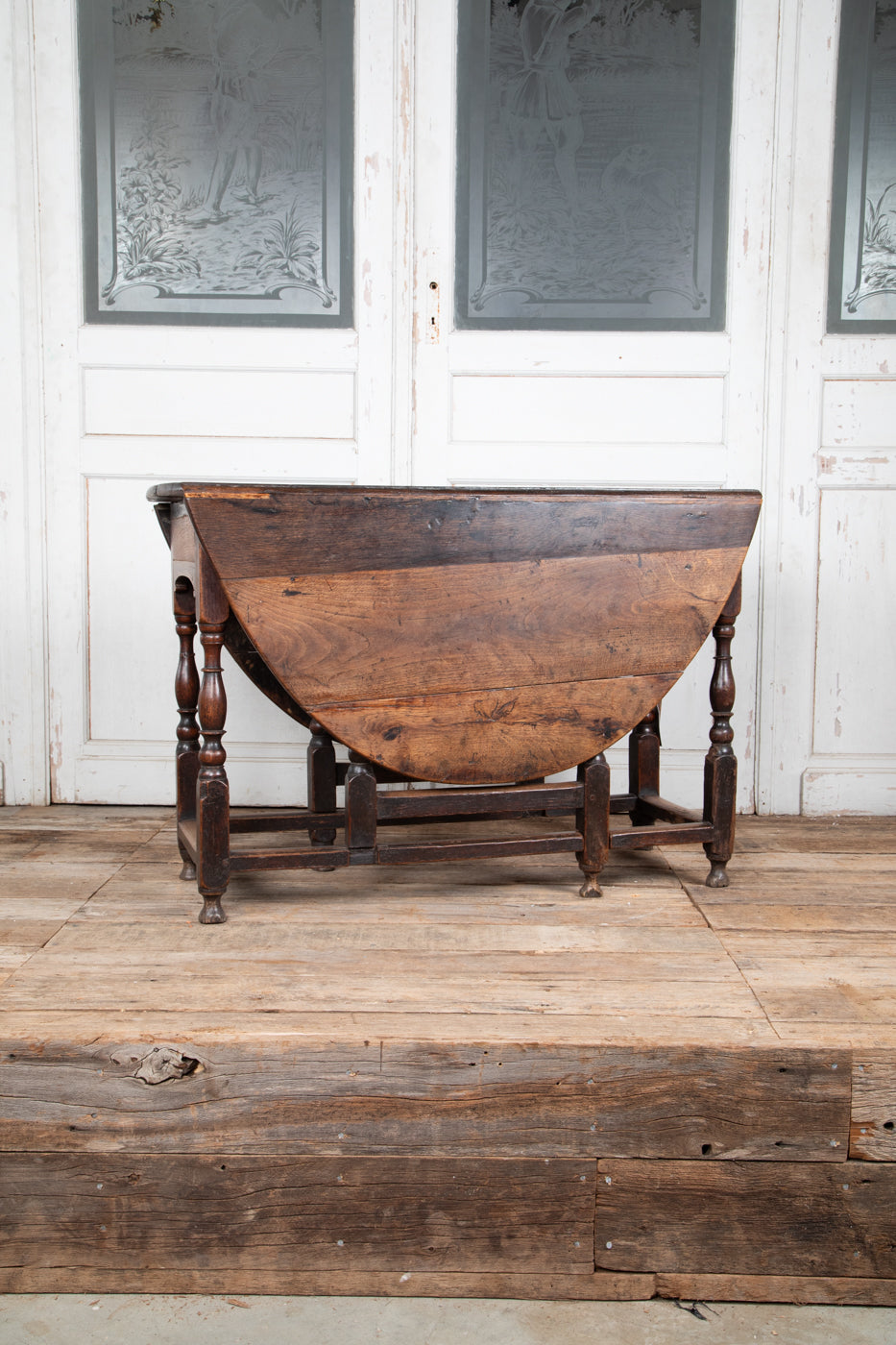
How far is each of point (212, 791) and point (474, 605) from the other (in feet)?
1.97

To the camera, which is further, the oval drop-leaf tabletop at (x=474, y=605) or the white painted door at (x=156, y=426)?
the white painted door at (x=156, y=426)

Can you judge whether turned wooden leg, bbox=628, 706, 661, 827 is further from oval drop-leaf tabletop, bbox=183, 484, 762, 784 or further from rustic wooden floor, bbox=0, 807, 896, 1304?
rustic wooden floor, bbox=0, 807, 896, 1304

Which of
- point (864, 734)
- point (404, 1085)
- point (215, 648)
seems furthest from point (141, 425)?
point (864, 734)

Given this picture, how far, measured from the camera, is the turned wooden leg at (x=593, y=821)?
6.61 ft

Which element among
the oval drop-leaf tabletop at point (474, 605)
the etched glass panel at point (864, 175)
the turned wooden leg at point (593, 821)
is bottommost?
the turned wooden leg at point (593, 821)

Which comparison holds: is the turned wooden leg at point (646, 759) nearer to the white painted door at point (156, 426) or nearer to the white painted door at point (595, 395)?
the white painted door at point (595, 395)

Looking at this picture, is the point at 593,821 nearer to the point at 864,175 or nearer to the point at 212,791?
the point at 212,791

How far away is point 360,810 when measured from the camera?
193cm

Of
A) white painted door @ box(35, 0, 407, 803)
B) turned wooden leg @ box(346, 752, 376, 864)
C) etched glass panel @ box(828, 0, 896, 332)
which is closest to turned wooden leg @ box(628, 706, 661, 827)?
turned wooden leg @ box(346, 752, 376, 864)

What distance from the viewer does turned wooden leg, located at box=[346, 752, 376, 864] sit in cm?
192

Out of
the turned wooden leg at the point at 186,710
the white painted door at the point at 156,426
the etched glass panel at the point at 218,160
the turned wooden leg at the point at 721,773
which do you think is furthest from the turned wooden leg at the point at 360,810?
the etched glass panel at the point at 218,160

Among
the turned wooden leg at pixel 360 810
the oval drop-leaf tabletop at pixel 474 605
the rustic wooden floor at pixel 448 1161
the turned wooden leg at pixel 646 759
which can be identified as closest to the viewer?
the rustic wooden floor at pixel 448 1161

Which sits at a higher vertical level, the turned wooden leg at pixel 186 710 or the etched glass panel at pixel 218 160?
the etched glass panel at pixel 218 160

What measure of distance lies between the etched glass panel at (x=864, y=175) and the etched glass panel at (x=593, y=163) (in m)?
0.31
